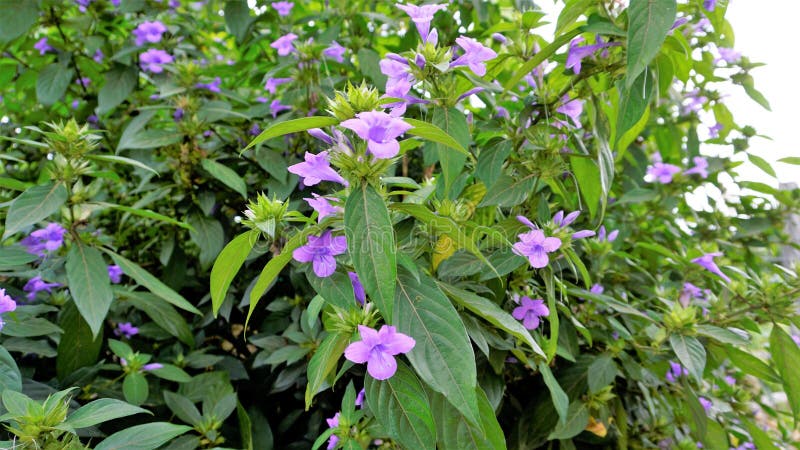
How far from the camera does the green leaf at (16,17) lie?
1.56 metres

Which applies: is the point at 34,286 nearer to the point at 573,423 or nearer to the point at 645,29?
the point at 573,423

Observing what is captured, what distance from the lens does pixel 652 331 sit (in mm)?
1456

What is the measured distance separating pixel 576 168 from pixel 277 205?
2.01 feet

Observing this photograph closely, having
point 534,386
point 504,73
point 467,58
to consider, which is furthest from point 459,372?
point 504,73

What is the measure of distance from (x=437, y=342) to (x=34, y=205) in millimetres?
843

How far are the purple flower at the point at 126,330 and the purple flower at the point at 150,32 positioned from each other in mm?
835

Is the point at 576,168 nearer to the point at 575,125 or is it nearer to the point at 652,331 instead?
the point at 575,125

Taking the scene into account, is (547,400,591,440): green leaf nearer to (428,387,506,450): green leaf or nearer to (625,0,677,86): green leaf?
(428,387,506,450): green leaf

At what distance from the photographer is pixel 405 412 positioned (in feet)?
2.76

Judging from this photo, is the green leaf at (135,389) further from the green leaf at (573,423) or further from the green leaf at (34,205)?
the green leaf at (573,423)

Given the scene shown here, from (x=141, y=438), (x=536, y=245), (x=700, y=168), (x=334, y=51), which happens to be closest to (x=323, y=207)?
(x=536, y=245)

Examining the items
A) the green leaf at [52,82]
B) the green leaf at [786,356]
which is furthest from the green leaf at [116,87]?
the green leaf at [786,356]

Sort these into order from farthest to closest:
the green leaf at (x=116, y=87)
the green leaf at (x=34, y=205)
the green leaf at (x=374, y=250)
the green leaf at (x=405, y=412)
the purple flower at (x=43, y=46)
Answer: the purple flower at (x=43, y=46) → the green leaf at (x=116, y=87) → the green leaf at (x=34, y=205) → the green leaf at (x=405, y=412) → the green leaf at (x=374, y=250)

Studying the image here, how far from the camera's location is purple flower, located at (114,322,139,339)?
156cm
